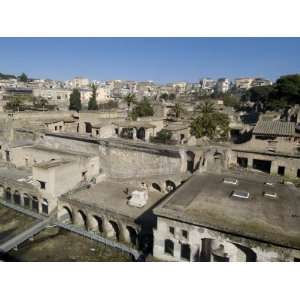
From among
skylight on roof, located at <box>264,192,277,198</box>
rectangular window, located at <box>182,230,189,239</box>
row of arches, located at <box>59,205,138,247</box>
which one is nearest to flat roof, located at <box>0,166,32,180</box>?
row of arches, located at <box>59,205,138,247</box>

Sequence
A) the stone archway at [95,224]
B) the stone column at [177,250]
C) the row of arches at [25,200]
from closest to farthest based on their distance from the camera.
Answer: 1. the stone column at [177,250]
2. the stone archway at [95,224]
3. the row of arches at [25,200]

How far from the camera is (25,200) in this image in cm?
2758

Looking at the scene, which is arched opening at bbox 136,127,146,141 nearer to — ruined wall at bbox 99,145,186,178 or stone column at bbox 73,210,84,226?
ruined wall at bbox 99,145,186,178

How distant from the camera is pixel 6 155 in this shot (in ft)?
111

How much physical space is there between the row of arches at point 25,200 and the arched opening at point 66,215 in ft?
4.37

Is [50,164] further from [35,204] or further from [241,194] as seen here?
[241,194]

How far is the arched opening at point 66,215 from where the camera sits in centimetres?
2550

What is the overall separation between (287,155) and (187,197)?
600 inches

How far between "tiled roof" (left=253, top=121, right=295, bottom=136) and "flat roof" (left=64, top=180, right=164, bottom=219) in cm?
1511

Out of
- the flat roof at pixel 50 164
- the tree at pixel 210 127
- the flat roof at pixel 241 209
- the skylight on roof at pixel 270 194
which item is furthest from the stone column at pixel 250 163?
the flat roof at pixel 50 164

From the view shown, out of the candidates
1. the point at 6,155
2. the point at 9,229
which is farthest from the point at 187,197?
the point at 6,155

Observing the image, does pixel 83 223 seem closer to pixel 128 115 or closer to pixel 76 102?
pixel 128 115

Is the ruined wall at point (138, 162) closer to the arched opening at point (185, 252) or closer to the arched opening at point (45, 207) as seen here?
the arched opening at point (45, 207)

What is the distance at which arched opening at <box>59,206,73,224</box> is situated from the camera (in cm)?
2550
